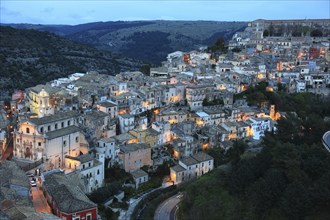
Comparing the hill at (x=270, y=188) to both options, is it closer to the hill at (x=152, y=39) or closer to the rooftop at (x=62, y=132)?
the rooftop at (x=62, y=132)

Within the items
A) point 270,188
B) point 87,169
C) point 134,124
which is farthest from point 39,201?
point 134,124

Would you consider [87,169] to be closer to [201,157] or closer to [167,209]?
[167,209]

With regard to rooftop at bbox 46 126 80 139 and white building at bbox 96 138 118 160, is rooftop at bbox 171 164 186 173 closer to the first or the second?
white building at bbox 96 138 118 160

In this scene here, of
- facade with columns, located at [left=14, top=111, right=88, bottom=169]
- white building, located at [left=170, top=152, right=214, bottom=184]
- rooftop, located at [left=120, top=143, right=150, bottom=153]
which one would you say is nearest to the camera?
facade with columns, located at [left=14, top=111, right=88, bottom=169]

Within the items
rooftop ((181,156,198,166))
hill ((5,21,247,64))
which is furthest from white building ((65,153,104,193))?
hill ((5,21,247,64))

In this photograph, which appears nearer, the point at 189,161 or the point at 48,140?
the point at 48,140

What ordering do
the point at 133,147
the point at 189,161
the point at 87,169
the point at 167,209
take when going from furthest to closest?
the point at 189,161
the point at 133,147
the point at 167,209
the point at 87,169

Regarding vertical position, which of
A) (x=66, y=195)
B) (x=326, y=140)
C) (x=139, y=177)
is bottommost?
(x=139, y=177)
